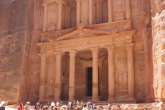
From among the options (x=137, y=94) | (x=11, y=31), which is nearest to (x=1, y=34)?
(x=11, y=31)

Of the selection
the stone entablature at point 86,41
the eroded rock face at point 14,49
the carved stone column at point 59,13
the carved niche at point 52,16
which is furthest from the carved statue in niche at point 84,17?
Result: the eroded rock face at point 14,49

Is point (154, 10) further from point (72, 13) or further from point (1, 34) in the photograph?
point (1, 34)

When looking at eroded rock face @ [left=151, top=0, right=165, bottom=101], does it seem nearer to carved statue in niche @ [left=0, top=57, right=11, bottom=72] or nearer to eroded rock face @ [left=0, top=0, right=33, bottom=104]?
eroded rock face @ [left=0, top=0, right=33, bottom=104]

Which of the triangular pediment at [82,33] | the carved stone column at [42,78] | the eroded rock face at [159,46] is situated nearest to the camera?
the eroded rock face at [159,46]

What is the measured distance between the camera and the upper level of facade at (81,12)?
22625mm

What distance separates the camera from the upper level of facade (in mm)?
22625

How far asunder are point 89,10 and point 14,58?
26.0 feet

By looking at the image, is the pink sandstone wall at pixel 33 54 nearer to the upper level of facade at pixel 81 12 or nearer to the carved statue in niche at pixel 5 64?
the carved statue in niche at pixel 5 64

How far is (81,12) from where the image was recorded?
2433 cm

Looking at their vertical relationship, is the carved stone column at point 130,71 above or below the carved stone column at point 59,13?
below

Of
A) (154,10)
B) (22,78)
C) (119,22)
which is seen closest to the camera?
(154,10)

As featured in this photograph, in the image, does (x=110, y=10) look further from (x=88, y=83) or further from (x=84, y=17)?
(x=88, y=83)

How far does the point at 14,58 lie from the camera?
23891 mm

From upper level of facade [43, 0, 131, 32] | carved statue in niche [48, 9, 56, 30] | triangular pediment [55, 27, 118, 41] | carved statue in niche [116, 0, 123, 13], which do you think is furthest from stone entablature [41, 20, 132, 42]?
carved statue in niche [116, 0, 123, 13]
